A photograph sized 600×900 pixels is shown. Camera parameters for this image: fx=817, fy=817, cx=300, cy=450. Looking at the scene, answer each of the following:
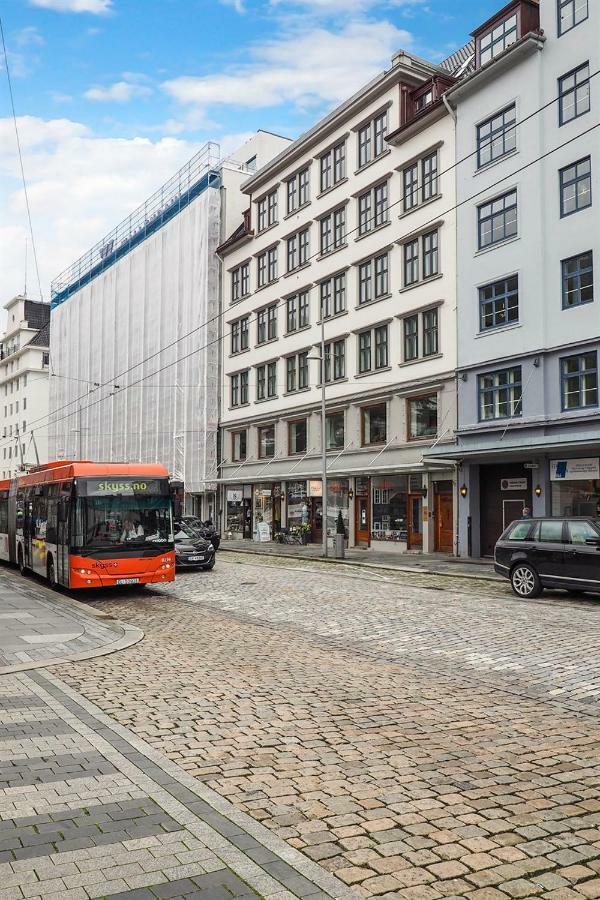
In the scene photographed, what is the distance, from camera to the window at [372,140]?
34656 millimetres

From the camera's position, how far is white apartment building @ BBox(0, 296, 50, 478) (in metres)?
88.9

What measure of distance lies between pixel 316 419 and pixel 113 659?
93.6 ft

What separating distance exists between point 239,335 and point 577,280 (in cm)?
2380

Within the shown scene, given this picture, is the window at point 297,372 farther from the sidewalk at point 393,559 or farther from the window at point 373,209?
the sidewalk at point 393,559

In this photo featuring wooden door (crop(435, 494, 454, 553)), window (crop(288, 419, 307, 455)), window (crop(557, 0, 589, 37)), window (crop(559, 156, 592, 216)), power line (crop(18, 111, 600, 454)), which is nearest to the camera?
window (crop(559, 156, 592, 216))

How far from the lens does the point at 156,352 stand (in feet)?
167

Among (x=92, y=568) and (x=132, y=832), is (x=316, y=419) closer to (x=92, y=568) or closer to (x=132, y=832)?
(x=92, y=568)

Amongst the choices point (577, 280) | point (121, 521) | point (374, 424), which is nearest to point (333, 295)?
point (374, 424)

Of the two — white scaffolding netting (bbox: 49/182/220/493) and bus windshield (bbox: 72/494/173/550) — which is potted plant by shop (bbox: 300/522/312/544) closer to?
white scaffolding netting (bbox: 49/182/220/493)

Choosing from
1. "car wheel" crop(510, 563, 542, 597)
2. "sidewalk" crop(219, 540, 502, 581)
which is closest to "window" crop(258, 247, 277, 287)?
"sidewalk" crop(219, 540, 502, 581)

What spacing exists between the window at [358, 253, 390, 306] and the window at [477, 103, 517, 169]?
6.19m

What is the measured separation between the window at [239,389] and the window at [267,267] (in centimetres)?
506

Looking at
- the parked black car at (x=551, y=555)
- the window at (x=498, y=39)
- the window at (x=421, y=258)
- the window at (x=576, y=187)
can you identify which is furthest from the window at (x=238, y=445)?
the parked black car at (x=551, y=555)

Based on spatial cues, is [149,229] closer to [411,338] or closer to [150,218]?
[150,218]
